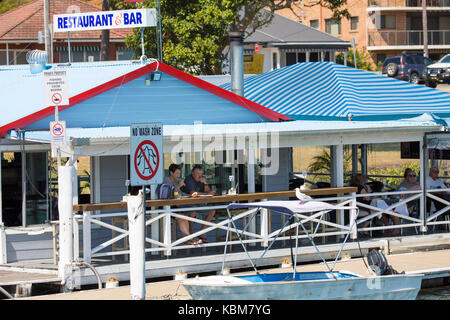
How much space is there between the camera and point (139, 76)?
54.6 feet

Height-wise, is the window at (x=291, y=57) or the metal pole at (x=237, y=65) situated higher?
the window at (x=291, y=57)

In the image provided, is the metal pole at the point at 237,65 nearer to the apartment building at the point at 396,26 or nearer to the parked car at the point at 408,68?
the parked car at the point at 408,68

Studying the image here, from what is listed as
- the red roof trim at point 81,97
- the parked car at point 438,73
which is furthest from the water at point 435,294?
the parked car at point 438,73

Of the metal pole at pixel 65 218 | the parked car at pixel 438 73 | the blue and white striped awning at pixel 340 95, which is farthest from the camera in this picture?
the parked car at pixel 438 73

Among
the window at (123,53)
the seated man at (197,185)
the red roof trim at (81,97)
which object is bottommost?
the seated man at (197,185)

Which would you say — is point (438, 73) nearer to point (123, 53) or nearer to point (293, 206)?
point (123, 53)

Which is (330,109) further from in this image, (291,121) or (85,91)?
(85,91)

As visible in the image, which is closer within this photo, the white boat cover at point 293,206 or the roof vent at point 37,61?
the white boat cover at point 293,206

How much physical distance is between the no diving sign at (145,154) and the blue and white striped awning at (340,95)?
22.1 ft

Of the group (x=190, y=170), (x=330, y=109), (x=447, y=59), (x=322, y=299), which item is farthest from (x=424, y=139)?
(x=447, y=59)

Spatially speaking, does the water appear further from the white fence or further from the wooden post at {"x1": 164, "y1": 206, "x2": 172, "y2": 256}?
the wooden post at {"x1": 164, "y1": 206, "x2": 172, "y2": 256}

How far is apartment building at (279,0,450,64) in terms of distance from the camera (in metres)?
59.5

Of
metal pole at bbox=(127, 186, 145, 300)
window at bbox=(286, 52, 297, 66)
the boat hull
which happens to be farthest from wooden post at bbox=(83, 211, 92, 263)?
window at bbox=(286, 52, 297, 66)

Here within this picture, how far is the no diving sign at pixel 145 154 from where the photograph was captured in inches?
456
